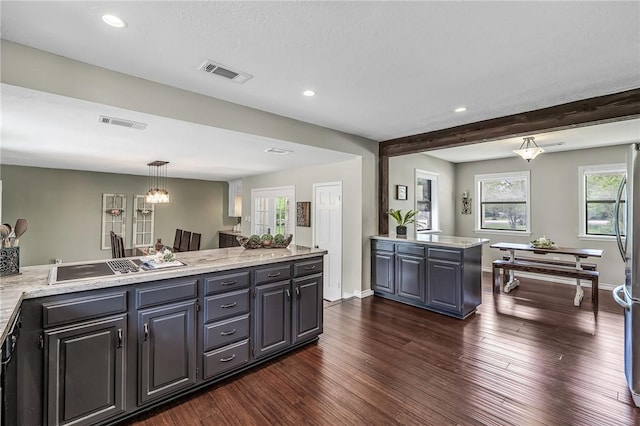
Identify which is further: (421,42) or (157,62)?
(157,62)

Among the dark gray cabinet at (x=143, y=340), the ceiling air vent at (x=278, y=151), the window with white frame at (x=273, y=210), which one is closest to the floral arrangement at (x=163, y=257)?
the dark gray cabinet at (x=143, y=340)

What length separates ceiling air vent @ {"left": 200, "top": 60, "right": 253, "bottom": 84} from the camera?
92.5 inches

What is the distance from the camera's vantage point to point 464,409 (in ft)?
7.06

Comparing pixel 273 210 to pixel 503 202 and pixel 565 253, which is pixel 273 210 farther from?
pixel 565 253

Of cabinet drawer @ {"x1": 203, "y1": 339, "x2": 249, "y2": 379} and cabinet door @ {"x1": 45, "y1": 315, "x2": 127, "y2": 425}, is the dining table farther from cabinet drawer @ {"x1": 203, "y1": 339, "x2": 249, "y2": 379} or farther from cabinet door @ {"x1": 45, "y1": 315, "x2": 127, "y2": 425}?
cabinet door @ {"x1": 45, "y1": 315, "x2": 127, "y2": 425}

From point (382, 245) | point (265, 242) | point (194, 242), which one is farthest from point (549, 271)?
point (194, 242)

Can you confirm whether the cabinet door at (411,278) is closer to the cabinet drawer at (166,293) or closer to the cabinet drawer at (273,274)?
the cabinet drawer at (273,274)

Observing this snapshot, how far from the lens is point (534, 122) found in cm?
347

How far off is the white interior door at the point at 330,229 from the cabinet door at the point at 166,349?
3.23 meters

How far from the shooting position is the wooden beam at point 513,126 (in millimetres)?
2938

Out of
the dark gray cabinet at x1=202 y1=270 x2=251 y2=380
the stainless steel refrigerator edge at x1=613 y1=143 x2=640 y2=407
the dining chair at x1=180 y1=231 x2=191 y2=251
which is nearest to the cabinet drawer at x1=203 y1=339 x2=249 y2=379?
the dark gray cabinet at x1=202 y1=270 x2=251 y2=380

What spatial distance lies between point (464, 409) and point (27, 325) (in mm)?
2886

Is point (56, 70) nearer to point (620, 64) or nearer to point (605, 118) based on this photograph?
point (620, 64)

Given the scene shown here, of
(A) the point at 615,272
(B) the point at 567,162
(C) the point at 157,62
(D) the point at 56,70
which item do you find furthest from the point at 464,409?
(B) the point at 567,162
